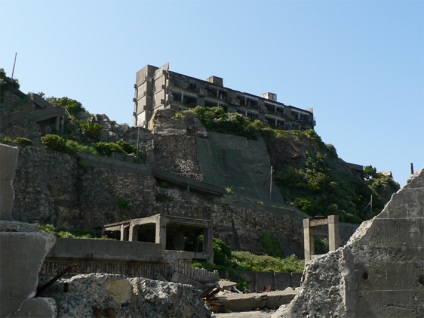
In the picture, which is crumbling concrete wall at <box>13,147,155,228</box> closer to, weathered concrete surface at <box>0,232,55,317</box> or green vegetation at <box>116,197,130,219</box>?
green vegetation at <box>116,197,130,219</box>

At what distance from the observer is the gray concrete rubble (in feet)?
13.5

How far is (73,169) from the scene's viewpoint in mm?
37312

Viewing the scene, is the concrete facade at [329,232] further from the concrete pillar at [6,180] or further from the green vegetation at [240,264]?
the concrete pillar at [6,180]

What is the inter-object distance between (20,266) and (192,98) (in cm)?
5952

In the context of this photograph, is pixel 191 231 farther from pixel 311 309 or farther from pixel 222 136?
pixel 311 309

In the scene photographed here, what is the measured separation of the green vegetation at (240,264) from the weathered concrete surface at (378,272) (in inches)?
931

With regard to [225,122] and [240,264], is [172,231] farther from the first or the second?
[225,122]

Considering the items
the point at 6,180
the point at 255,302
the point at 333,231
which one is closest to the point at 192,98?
the point at 333,231

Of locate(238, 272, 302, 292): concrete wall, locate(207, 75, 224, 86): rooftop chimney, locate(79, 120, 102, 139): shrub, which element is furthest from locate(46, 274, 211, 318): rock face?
locate(207, 75, 224, 86): rooftop chimney

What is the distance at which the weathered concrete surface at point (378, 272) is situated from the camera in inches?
219

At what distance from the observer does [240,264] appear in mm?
33438

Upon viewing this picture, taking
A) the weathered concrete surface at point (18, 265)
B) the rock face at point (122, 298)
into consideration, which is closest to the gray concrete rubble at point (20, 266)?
the weathered concrete surface at point (18, 265)

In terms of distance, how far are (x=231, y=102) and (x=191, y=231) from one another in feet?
113

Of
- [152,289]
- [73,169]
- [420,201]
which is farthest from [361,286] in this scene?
[73,169]
